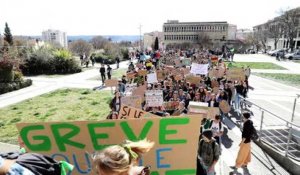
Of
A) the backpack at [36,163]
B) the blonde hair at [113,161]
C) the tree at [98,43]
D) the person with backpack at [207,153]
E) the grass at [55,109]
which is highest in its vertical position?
the tree at [98,43]

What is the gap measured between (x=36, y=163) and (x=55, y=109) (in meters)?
14.9

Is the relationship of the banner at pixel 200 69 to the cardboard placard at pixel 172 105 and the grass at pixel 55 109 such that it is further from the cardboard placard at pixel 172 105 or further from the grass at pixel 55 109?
the cardboard placard at pixel 172 105

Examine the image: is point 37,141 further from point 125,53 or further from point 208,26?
point 208,26

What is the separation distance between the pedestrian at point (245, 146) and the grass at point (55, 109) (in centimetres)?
734

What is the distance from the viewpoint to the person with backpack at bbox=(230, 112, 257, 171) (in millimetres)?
7793

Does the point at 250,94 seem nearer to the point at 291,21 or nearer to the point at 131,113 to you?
the point at 131,113

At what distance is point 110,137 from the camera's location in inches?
181

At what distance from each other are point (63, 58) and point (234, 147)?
26.5 m

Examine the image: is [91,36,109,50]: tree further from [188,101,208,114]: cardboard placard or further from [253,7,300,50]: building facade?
[188,101,208,114]: cardboard placard

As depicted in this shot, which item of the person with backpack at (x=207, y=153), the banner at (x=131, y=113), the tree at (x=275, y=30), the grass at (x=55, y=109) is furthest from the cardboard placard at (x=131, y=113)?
the tree at (x=275, y=30)

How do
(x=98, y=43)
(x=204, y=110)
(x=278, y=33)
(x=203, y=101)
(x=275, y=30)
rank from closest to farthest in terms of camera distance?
(x=204, y=110)
(x=203, y=101)
(x=278, y=33)
(x=275, y=30)
(x=98, y=43)

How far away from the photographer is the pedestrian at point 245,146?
25.6 ft

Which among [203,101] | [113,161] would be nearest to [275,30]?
[203,101]

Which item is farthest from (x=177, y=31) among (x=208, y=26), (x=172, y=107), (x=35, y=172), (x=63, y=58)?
(x=35, y=172)
